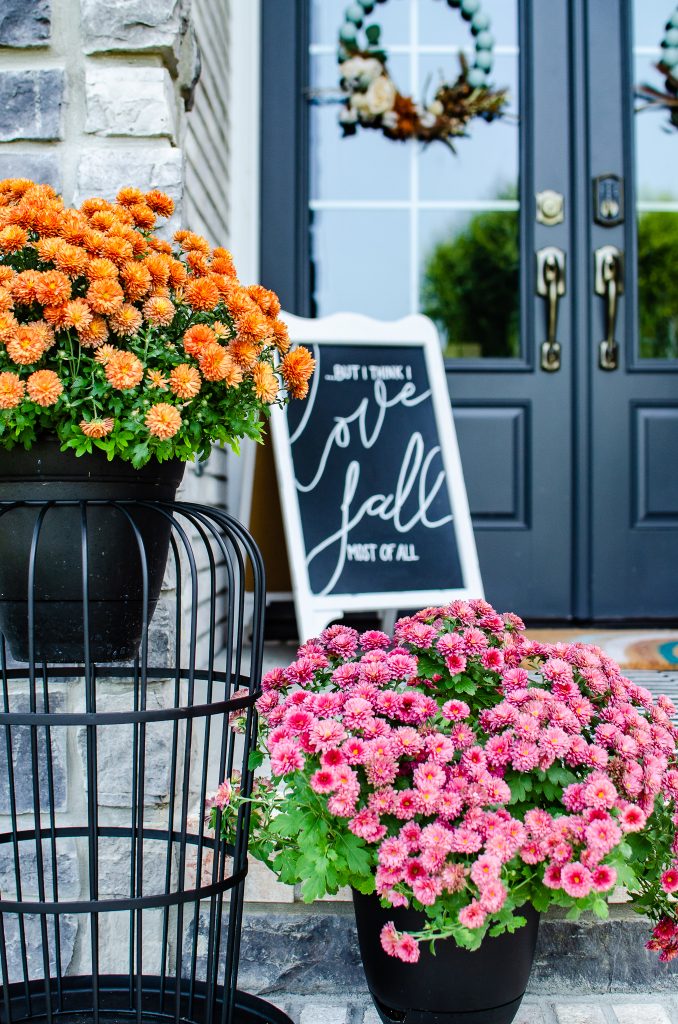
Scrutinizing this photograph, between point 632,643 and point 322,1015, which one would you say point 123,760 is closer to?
point 322,1015

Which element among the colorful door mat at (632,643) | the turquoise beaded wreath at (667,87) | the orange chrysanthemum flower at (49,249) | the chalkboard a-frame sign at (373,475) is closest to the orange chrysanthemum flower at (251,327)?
the orange chrysanthemum flower at (49,249)

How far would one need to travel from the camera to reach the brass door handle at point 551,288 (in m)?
2.39

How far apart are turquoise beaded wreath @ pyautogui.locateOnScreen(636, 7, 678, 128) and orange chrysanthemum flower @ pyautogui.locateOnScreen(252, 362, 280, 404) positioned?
195cm

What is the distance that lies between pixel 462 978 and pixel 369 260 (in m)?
1.90

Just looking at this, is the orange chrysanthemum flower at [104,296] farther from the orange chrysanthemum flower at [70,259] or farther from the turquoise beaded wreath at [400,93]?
the turquoise beaded wreath at [400,93]

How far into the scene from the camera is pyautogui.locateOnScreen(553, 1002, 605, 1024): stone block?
125cm

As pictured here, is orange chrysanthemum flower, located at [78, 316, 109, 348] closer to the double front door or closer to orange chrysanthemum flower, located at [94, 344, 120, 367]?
orange chrysanthemum flower, located at [94, 344, 120, 367]

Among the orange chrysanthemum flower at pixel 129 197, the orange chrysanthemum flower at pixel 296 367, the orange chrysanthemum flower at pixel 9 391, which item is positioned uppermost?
the orange chrysanthemum flower at pixel 129 197

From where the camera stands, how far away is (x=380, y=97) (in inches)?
95.0

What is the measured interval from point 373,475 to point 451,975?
1233mm

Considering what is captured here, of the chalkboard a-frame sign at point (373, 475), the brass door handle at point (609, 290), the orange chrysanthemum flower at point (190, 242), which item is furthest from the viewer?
the brass door handle at point (609, 290)

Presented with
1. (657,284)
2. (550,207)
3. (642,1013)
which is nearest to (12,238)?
(642,1013)

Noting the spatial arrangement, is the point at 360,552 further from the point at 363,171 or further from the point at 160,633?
the point at 363,171

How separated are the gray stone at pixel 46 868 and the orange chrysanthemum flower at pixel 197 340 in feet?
2.73
